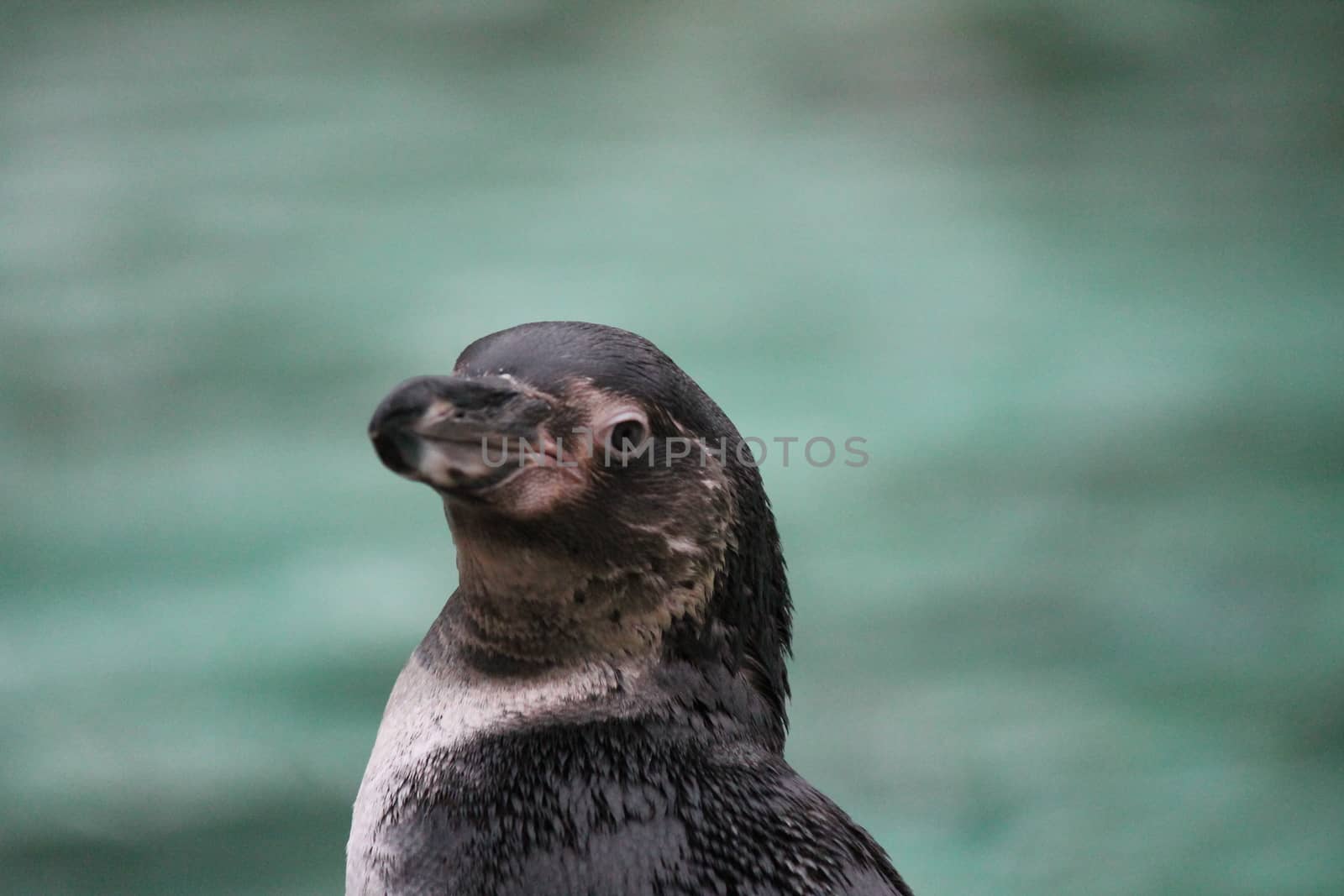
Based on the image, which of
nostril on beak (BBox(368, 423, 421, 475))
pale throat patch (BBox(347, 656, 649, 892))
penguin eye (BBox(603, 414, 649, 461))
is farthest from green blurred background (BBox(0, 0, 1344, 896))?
nostril on beak (BBox(368, 423, 421, 475))

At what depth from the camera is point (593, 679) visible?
4.40 feet

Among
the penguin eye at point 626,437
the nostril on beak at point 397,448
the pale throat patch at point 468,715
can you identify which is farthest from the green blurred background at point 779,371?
the nostril on beak at point 397,448

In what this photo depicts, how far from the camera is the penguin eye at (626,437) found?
→ 128 cm

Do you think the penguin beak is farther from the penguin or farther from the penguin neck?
the penguin neck

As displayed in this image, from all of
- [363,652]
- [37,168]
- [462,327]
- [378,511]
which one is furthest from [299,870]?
[37,168]

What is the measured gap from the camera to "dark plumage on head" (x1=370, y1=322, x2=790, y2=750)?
122cm

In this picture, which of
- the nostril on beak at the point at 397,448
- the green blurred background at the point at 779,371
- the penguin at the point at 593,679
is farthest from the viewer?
the green blurred background at the point at 779,371

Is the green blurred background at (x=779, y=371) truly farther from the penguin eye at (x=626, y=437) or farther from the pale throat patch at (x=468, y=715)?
the penguin eye at (x=626, y=437)

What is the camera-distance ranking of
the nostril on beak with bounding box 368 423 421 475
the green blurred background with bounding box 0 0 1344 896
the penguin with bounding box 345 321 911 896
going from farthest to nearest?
the green blurred background with bounding box 0 0 1344 896 → the penguin with bounding box 345 321 911 896 → the nostril on beak with bounding box 368 423 421 475

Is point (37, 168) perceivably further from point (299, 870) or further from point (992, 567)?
point (992, 567)

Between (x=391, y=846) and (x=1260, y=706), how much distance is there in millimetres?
2387

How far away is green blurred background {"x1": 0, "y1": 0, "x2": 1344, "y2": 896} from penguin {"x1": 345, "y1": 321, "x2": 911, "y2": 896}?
5.33 ft

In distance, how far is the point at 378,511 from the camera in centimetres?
363

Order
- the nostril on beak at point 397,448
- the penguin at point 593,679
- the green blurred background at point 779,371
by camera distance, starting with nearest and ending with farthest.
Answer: the nostril on beak at point 397,448 → the penguin at point 593,679 → the green blurred background at point 779,371
